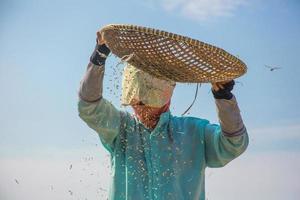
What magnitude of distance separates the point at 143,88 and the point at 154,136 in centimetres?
31

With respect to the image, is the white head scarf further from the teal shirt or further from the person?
the teal shirt

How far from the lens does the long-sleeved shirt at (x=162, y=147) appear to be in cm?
369

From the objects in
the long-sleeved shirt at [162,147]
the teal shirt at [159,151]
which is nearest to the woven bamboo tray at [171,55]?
the long-sleeved shirt at [162,147]

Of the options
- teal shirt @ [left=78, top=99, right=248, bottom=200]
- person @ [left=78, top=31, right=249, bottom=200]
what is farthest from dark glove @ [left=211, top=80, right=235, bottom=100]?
teal shirt @ [left=78, top=99, right=248, bottom=200]

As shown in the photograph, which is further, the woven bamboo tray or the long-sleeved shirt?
the long-sleeved shirt

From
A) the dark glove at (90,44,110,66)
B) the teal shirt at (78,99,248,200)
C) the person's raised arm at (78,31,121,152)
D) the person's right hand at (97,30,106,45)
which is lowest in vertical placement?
the teal shirt at (78,99,248,200)

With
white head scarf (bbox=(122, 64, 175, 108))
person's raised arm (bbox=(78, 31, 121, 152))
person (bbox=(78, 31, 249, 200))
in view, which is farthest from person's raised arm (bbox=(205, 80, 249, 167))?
person's raised arm (bbox=(78, 31, 121, 152))

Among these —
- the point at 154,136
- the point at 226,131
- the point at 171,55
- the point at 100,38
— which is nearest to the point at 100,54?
the point at 100,38

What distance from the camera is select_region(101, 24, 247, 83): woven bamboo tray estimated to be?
11.0ft

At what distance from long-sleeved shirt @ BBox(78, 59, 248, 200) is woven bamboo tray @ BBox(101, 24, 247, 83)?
6.9 inches

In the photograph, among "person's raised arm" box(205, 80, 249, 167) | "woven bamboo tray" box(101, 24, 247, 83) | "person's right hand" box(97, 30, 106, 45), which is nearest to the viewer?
"woven bamboo tray" box(101, 24, 247, 83)

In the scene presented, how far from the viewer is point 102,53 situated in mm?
3623

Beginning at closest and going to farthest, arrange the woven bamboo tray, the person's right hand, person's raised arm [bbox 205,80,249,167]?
the woven bamboo tray
the person's right hand
person's raised arm [bbox 205,80,249,167]

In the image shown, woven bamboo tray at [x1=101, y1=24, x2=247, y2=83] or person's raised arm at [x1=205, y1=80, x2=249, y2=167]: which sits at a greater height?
woven bamboo tray at [x1=101, y1=24, x2=247, y2=83]
